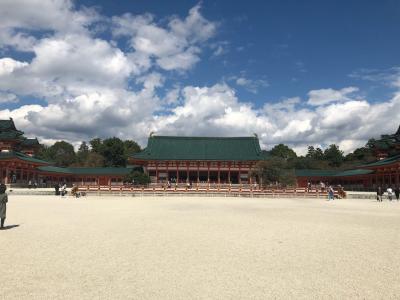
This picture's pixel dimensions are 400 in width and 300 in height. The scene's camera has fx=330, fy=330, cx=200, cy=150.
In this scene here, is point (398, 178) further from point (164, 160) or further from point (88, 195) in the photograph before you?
point (88, 195)

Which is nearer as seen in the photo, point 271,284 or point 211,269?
point 271,284

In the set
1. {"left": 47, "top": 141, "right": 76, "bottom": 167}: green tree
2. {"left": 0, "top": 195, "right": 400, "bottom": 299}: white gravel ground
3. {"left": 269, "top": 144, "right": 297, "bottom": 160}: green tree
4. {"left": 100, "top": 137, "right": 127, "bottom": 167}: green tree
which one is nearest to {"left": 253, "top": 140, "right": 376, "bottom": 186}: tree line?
{"left": 269, "top": 144, "right": 297, "bottom": 160}: green tree

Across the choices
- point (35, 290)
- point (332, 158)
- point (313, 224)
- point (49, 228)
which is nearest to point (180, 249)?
point (35, 290)

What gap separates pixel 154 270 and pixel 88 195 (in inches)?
1149

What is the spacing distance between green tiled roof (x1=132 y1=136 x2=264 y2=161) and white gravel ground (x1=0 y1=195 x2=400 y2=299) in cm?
3564

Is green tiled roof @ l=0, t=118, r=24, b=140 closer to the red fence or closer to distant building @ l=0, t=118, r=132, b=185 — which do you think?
distant building @ l=0, t=118, r=132, b=185

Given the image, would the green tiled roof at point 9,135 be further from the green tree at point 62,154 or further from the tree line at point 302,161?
the tree line at point 302,161

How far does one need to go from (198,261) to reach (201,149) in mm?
44711

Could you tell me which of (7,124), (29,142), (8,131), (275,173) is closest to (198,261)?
(275,173)

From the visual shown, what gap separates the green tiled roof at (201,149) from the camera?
160 ft

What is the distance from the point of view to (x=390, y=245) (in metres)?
9.62

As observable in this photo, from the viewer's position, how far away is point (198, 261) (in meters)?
7.71

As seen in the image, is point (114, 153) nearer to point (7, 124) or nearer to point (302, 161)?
point (7, 124)

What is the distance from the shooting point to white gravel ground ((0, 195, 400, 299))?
580cm
